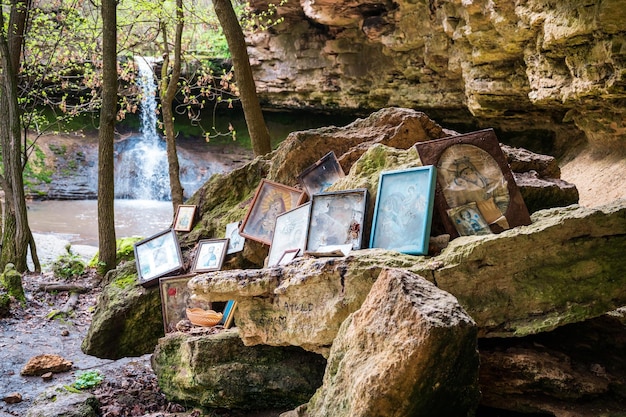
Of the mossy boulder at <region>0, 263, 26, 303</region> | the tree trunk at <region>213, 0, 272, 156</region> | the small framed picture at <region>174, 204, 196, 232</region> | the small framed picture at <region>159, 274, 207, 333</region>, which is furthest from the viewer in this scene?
the tree trunk at <region>213, 0, 272, 156</region>

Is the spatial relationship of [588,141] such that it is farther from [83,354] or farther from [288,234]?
[83,354]

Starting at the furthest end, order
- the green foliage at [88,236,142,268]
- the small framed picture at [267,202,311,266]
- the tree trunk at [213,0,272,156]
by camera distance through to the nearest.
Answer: the green foliage at [88,236,142,268], the tree trunk at [213,0,272,156], the small framed picture at [267,202,311,266]

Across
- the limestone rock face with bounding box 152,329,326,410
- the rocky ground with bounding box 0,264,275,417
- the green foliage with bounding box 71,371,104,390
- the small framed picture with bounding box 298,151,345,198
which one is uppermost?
the small framed picture with bounding box 298,151,345,198

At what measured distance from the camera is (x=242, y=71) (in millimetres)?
7738

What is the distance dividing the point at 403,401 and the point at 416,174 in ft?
6.34

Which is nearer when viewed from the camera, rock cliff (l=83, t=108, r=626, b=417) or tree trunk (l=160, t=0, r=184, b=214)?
rock cliff (l=83, t=108, r=626, b=417)

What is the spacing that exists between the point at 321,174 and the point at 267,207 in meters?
0.60

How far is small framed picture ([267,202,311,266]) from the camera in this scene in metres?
4.46

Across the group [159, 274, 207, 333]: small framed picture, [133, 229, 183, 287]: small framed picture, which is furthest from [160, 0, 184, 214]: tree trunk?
[159, 274, 207, 333]: small framed picture

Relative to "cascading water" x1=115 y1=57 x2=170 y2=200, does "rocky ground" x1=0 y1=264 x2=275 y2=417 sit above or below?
below

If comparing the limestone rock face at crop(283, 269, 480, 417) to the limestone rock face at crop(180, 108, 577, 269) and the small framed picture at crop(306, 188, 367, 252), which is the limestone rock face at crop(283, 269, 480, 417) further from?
the limestone rock face at crop(180, 108, 577, 269)

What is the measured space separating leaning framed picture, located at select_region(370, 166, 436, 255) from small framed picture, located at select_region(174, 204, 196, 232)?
3.02 meters

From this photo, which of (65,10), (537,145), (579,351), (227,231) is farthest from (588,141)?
(65,10)

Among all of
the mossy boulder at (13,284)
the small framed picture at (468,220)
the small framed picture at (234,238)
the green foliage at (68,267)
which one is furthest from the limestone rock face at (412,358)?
the green foliage at (68,267)
